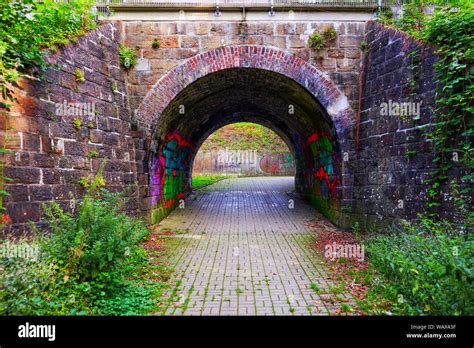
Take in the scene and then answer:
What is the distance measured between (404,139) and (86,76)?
22.9 ft

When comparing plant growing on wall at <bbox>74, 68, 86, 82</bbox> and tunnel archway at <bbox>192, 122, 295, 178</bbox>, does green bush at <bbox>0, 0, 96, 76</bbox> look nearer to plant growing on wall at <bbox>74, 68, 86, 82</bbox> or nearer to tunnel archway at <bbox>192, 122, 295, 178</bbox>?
plant growing on wall at <bbox>74, 68, 86, 82</bbox>

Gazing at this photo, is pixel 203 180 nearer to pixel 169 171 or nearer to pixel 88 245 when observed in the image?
pixel 169 171

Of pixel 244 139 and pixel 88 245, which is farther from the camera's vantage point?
pixel 244 139

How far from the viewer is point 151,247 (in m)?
7.01

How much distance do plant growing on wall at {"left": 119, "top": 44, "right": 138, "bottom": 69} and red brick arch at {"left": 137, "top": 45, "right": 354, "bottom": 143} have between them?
1012mm

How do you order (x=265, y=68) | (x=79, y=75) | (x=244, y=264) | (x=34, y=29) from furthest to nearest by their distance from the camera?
(x=265, y=68)
(x=79, y=75)
(x=244, y=264)
(x=34, y=29)

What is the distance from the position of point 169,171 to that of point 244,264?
5744 mm

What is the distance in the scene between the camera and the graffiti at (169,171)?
9094 mm

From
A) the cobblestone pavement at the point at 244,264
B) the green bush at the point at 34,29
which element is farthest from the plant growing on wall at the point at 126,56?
the cobblestone pavement at the point at 244,264

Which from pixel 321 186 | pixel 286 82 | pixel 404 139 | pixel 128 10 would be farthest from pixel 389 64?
pixel 128 10

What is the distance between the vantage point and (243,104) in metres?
12.2

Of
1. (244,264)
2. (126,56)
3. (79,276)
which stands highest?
(126,56)

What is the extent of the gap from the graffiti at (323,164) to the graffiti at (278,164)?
56.2ft

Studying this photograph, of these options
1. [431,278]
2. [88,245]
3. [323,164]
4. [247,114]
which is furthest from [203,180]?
[431,278]
